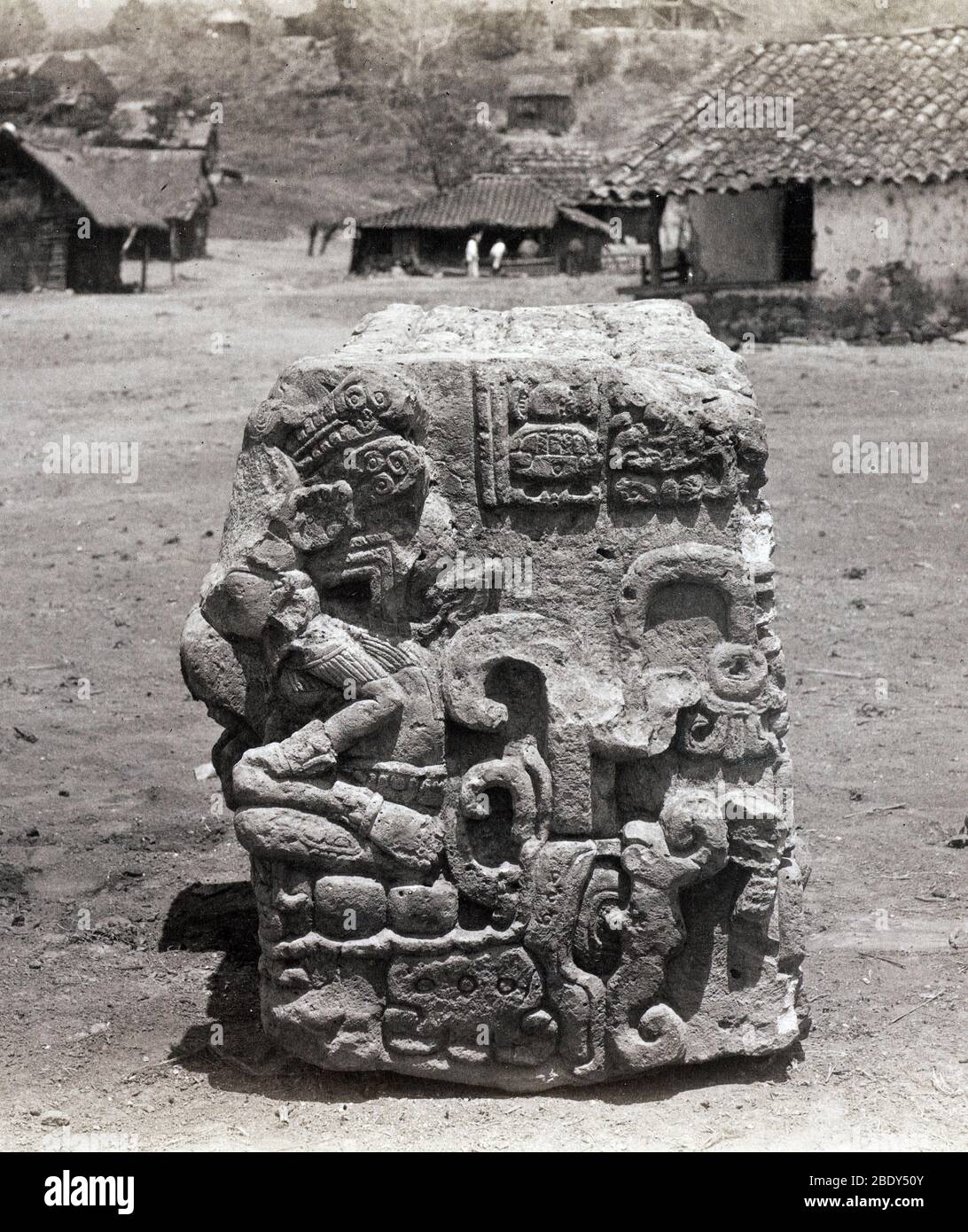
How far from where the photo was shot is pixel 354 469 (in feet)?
14.9

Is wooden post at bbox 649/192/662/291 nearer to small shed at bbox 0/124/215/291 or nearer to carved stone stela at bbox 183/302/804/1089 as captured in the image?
small shed at bbox 0/124/215/291

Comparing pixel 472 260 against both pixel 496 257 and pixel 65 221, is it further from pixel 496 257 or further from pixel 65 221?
pixel 65 221

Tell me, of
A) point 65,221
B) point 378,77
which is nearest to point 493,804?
point 65,221

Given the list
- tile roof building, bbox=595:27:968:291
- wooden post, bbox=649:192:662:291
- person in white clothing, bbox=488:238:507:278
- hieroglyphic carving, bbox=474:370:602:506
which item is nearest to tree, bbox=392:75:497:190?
person in white clothing, bbox=488:238:507:278

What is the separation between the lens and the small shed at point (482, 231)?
27156mm

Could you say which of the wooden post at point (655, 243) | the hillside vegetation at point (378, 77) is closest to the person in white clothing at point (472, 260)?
the wooden post at point (655, 243)

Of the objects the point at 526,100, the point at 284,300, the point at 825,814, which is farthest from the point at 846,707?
the point at 526,100

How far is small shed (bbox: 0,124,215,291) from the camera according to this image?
26281 mm

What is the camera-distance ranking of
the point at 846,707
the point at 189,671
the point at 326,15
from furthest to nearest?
1. the point at 326,15
2. the point at 846,707
3. the point at 189,671

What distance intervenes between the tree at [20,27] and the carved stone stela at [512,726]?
30.3 metres

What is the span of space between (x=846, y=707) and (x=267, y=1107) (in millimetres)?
4184

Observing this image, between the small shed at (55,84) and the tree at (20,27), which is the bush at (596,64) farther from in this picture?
the tree at (20,27)

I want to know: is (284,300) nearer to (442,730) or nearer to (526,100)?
(442,730)

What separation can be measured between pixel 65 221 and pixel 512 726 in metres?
23.7
